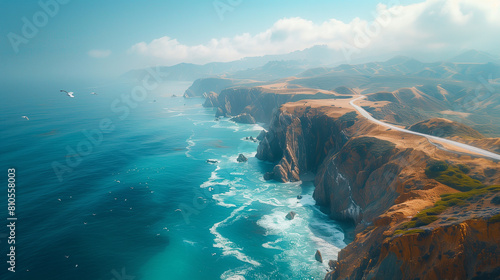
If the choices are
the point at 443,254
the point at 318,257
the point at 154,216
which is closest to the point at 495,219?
the point at 443,254

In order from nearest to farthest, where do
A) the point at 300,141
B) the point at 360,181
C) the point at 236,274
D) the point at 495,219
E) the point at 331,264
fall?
the point at 495,219, the point at 236,274, the point at 331,264, the point at 360,181, the point at 300,141

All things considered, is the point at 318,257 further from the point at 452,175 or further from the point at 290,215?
the point at 452,175

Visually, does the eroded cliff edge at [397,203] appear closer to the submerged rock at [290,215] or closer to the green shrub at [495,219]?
the green shrub at [495,219]

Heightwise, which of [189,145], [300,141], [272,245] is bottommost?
[272,245]

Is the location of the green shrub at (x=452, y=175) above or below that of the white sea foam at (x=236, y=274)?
above

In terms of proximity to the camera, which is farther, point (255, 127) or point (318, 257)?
point (255, 127)

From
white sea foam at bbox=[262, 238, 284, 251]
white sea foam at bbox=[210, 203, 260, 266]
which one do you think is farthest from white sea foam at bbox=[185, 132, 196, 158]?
white sea foam at bbox=[262, 238, 284, 251]

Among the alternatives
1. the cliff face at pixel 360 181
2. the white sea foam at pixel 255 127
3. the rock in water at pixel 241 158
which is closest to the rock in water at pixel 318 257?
the cliff face at pixel 360 181

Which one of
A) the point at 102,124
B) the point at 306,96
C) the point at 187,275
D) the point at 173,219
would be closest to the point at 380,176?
the point at 187,275

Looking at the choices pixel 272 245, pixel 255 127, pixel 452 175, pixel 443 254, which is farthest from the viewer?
pixel 255 127
